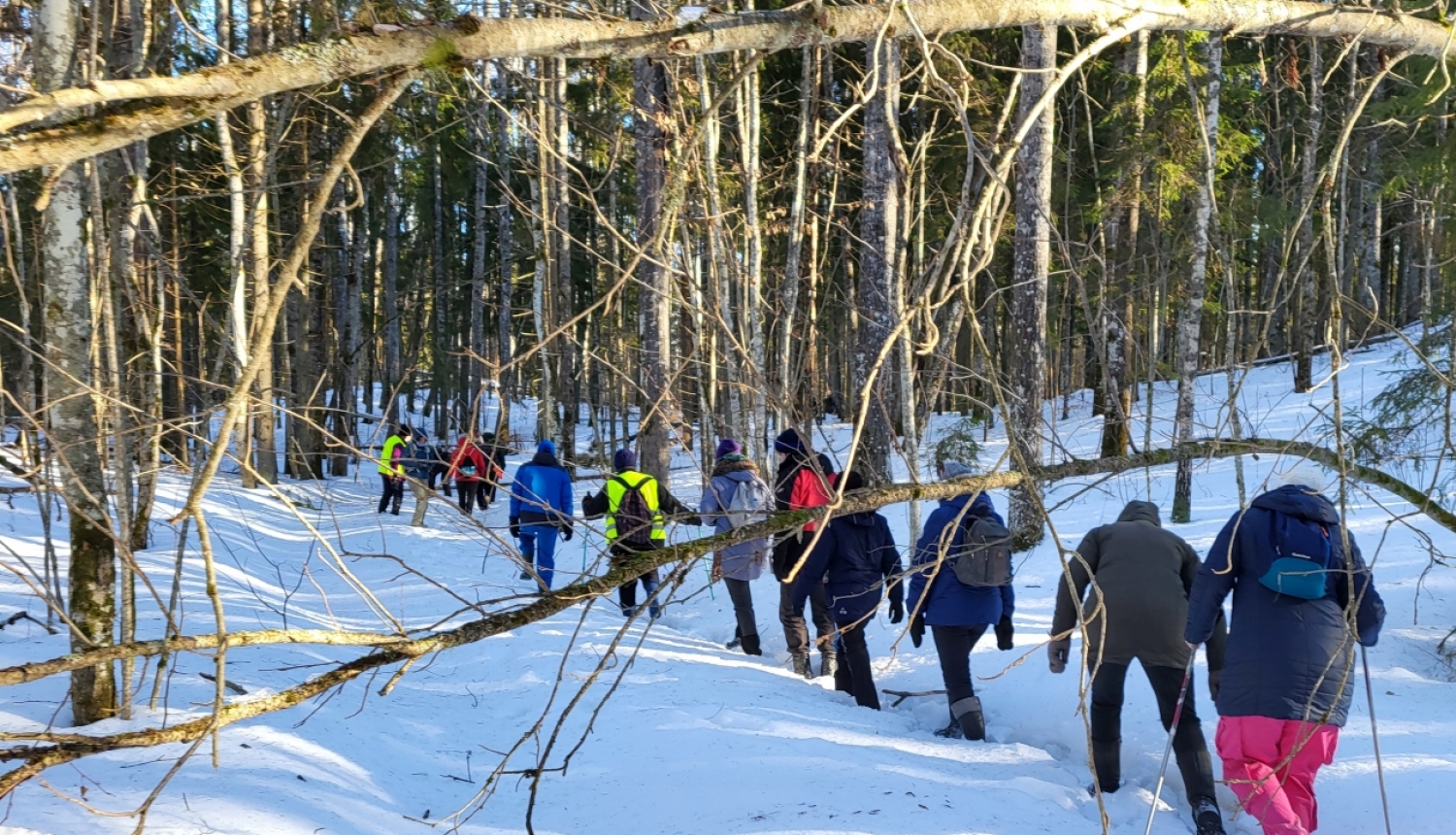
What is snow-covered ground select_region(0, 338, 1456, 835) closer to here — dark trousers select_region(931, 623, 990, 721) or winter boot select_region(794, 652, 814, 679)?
winter boot select_region(794, 652, 814, 679)

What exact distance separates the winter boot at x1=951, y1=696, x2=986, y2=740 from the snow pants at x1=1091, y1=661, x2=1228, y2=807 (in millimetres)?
813

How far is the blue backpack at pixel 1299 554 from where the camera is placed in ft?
14.0

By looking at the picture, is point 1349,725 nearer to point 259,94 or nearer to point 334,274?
point 259,94

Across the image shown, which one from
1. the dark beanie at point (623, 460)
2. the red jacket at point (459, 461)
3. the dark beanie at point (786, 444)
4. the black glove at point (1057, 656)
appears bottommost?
the black glove at point (1057, 656)

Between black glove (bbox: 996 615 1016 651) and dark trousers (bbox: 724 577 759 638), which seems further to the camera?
dark trousers (bbox: 724 577 759 638)

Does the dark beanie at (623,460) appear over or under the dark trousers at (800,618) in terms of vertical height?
over

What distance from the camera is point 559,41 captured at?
1.80 m

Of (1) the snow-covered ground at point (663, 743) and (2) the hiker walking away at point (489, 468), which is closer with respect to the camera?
(2) the hiker walking away at point (489, 468)

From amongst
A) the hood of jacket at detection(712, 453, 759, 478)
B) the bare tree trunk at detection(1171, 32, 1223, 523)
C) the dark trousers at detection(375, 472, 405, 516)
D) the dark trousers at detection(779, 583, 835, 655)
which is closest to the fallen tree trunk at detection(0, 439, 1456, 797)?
the hood of jacket at detection(712, 453, 759, 478)

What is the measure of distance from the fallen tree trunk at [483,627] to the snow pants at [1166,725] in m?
2.33

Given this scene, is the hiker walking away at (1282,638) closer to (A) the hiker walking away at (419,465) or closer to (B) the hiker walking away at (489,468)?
(B) the hiker walking away at (489,468)

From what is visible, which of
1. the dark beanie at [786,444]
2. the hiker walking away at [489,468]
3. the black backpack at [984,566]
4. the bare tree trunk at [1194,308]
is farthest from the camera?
the bare tree trunk at [1194,308]

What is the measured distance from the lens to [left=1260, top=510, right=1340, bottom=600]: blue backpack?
427cm

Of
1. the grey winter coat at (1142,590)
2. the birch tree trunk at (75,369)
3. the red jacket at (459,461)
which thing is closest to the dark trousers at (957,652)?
the grey winter coat at (1142,590)
